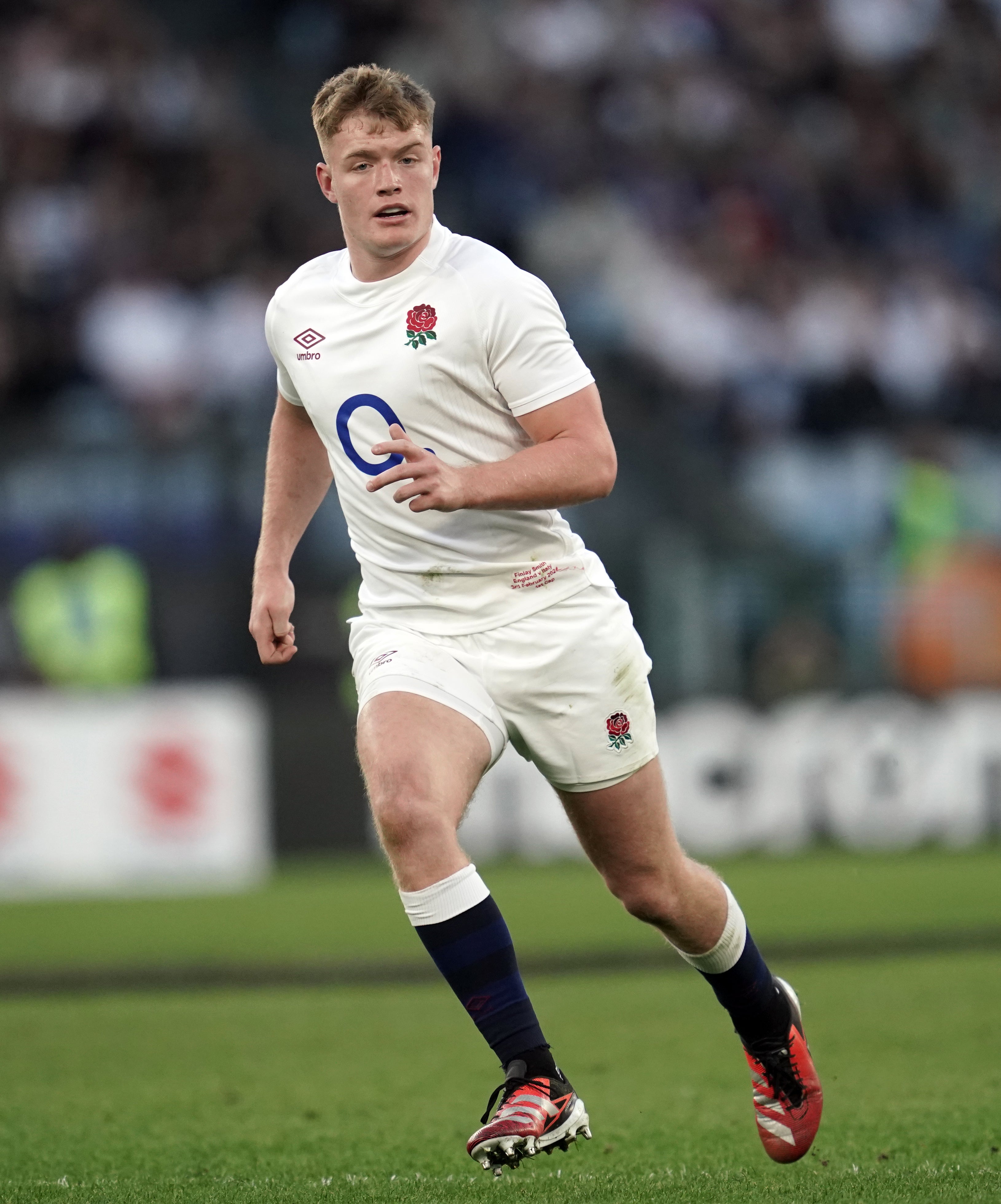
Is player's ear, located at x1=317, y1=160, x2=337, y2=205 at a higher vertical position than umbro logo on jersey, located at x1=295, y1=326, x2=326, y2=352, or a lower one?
higher

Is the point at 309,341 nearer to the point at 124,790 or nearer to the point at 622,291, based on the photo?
the point at 124,790

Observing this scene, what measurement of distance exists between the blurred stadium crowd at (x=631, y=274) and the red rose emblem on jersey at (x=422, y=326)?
9346 millimetres

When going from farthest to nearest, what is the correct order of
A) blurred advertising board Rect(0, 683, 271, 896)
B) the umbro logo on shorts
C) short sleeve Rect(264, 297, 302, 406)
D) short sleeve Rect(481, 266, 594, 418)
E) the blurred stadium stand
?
the blurred stadium stand
blurred advertising board Rect(0, 683, 271, 896)
short sleeve Rect(264, 297, 302, 406)
the umbro logo on shorts
short sleeve Rect(481, 266, 594, 418)

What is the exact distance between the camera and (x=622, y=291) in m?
17.7

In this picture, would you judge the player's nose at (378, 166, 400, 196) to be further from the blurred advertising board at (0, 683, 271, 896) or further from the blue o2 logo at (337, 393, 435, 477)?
the blurred advertising board at (0, 683, 271, 896)

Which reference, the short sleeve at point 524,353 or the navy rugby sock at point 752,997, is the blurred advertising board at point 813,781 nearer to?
the navy rugby sock at point 752,997

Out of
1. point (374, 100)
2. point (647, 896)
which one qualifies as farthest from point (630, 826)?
point (374, 100)

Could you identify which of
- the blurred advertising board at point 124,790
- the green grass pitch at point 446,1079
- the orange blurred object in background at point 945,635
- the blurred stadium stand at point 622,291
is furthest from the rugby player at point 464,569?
the orange blurred object in background at point 945,635

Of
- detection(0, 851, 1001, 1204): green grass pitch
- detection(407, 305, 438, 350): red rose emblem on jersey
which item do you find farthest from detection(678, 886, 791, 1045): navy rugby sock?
detection(407, 305, 438, 350): red rose emblem on jersey

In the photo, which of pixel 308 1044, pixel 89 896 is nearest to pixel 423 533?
pixel 308 1044

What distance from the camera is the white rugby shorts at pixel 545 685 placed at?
4461 millimetres

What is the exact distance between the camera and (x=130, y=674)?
1362cm

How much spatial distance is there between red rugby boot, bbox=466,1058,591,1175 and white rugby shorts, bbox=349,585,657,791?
74 cm

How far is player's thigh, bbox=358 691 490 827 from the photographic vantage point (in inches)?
163
